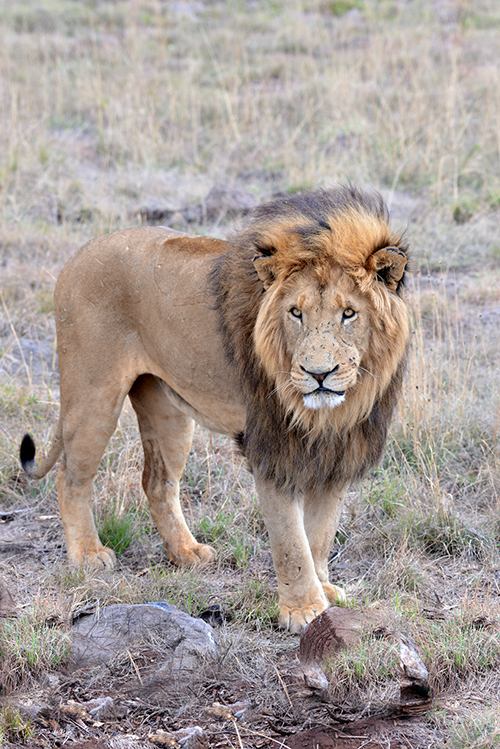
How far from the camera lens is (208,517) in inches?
158

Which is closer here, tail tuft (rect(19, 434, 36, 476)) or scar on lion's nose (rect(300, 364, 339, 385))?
scar on lion's nose (rect(300, 364, 339, 385))

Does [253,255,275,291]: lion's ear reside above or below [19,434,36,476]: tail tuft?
above

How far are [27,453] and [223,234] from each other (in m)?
1.56

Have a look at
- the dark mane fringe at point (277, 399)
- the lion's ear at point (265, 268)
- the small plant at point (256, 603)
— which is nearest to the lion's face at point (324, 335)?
the lion's ear at point (265, 268)

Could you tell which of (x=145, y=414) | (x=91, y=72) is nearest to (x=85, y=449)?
(x=145, y=414)

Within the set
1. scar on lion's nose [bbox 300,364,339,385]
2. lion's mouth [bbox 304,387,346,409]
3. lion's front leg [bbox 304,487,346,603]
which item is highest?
scar on lion's nose [bbox 300,364,339,385]

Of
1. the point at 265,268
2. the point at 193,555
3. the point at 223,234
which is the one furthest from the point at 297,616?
the point at 223,234

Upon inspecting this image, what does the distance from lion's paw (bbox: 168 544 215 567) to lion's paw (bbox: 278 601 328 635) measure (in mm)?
607

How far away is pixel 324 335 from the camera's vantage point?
8.59ft

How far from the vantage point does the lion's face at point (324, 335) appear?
102 inches

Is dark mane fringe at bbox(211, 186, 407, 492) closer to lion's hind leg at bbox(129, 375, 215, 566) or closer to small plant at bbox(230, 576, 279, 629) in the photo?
small plant at bbox(230, 576, 279, 629)

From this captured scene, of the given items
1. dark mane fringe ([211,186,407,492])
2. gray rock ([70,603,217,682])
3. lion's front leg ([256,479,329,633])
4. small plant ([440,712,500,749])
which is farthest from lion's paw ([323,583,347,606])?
small plant ([440,712,500,749])

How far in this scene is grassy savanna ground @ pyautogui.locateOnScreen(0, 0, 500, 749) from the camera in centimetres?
284

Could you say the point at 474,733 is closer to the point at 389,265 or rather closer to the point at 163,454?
the point at 389,265
